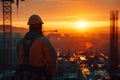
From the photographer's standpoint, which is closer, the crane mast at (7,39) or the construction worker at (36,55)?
the construction worker at (36,55)

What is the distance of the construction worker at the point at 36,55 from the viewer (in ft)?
11.6

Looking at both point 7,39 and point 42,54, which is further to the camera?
point 7,39

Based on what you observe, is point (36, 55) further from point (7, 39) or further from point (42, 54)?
point (7, 39)

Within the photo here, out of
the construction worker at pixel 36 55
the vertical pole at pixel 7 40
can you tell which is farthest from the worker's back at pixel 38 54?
the vertical pole at pixel 7 40

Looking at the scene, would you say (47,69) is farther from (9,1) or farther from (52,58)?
(9,1)

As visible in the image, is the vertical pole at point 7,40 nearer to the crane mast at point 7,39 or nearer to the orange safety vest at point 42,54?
the crane mast at point 7,39

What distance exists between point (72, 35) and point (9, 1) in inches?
617

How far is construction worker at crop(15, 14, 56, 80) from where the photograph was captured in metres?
3.53

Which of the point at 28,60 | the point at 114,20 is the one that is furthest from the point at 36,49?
the point at 114,20

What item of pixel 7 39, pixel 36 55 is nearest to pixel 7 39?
pixel 7 39

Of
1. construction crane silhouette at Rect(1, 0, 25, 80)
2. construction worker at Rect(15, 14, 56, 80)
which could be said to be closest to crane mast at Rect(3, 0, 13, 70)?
construction crane silhouette at Rect(1, 0, 25, 80)

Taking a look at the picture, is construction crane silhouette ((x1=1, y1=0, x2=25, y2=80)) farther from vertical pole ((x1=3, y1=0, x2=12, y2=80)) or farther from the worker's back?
the worker's back

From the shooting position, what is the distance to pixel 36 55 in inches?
140

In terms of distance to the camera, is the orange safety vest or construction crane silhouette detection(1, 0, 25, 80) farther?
construction crane silhouette detection(1, 0, 25, 80)
